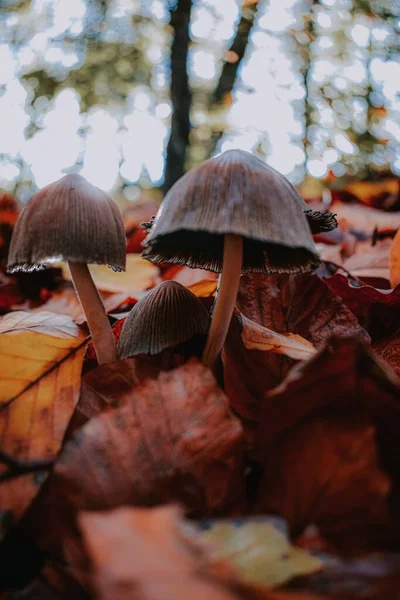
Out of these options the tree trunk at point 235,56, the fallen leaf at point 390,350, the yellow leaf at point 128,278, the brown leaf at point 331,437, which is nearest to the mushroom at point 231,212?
the brown leaf at point 331,437

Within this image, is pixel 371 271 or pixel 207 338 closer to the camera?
pixel 207 338

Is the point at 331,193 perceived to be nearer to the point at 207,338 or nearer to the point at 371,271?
the point at 371,271

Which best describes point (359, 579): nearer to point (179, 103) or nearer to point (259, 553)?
point (259, 553)

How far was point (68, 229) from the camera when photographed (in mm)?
917

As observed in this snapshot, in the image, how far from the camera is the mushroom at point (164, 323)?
41.8 inches

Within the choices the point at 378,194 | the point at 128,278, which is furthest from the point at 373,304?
the point at 378,194

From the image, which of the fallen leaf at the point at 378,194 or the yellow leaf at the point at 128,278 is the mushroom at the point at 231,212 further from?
the fallen leaf at the point at 378,194

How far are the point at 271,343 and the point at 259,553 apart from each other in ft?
1.68

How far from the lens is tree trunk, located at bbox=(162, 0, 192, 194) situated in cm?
419

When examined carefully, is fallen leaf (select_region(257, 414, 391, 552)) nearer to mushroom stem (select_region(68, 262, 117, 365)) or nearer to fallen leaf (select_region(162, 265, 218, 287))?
mushroom stem (select_region(68, 262, 117, 365))

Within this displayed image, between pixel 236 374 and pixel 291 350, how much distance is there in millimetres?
120

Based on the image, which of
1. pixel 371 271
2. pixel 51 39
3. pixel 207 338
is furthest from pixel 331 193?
pixel 51 39

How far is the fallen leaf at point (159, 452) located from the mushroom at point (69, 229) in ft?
0.97

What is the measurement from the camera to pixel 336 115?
5.31 m
